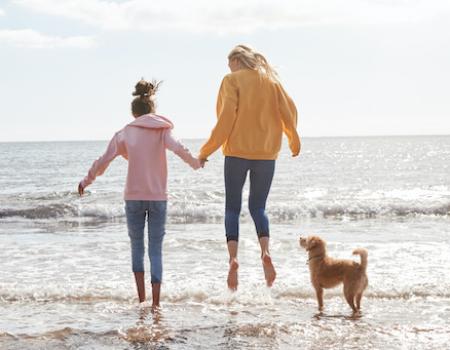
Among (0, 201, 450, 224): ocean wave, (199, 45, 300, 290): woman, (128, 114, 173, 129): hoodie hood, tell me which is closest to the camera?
(128, 114, 173, 129): hoodie hood

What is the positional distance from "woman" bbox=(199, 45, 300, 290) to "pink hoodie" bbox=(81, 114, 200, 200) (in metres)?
0.34

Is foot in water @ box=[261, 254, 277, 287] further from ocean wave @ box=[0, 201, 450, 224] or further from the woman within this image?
ocean wave @ box=[0, 201, 450, 224]

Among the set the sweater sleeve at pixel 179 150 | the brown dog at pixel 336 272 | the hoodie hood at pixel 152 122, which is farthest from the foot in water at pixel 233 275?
the hoodie hood at pixel 152 122

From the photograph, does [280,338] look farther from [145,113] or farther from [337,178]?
[337,178]

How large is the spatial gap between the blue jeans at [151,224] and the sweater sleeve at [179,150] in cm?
42

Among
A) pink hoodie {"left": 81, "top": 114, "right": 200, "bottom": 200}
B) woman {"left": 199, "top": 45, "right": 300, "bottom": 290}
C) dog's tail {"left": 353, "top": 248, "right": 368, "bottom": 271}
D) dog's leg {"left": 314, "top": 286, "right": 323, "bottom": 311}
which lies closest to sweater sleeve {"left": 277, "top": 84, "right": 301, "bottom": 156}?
woman {"left": 199, "top": 45, "right": 300, "bottom": 290}

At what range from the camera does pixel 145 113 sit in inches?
201

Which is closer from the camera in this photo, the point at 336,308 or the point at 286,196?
the point at 336,308

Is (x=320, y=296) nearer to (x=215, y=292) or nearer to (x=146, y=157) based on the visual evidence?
(x=215, y=292)

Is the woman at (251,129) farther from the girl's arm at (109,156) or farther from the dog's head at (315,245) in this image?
the girl's arm at (109,156)

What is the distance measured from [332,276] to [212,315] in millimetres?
1017

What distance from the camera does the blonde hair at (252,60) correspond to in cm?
529

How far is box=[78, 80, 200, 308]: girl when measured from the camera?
4.96 metres

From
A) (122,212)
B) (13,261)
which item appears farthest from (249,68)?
(122,212)
